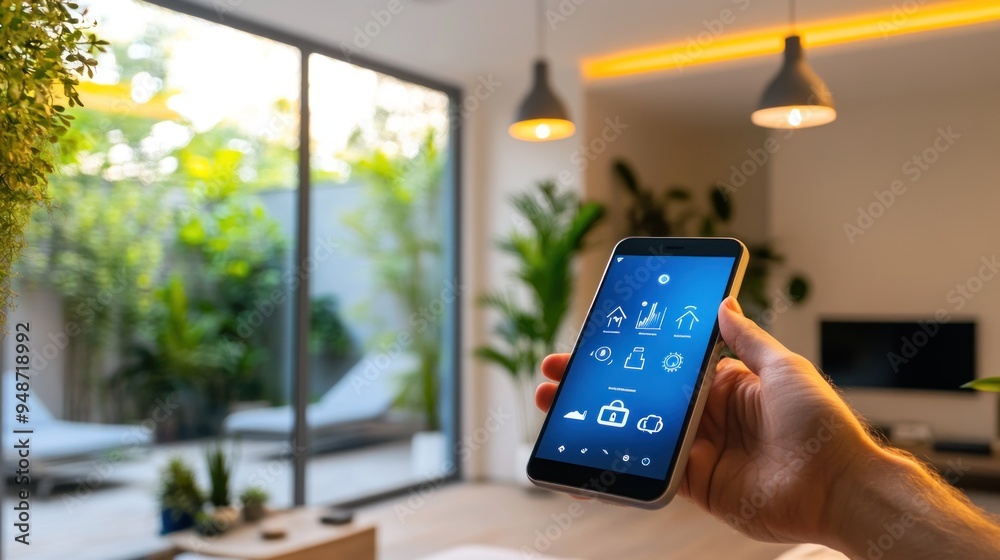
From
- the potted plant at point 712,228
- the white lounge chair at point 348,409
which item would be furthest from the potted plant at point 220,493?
the potted plant at point 712,228

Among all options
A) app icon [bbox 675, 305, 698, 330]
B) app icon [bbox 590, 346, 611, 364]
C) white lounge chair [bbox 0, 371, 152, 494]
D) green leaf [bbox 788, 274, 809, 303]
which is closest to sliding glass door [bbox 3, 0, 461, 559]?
white lounge chair [bbox 0, 371, 152, 494]

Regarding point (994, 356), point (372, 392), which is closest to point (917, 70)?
point (994, 356)

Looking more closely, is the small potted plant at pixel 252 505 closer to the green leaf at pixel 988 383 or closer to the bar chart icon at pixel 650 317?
the bar chart icon at pixel 650 317

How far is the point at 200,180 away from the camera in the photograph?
398 centimetres

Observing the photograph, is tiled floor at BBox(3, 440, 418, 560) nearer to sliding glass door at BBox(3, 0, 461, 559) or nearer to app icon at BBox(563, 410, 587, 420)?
sliding glass door at BBox(3, 0, 461, 559)

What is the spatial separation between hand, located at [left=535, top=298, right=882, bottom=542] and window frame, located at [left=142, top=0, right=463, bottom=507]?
3.47m

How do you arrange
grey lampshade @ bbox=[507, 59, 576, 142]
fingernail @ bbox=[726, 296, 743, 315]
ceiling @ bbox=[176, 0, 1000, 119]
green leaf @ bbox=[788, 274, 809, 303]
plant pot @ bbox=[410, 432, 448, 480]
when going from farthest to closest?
1. green leaf @ bbox=[788, 274, 809, 303]
2. plant pot @ bbox=[410, 432, 448, 480]
3. ceiling @ bbox=[176, 0, 1000, 119]
4. grey lampshade @ bbox=[507, 59, 576, 142]
5. fingernail @ bbox=[726, 296, 743, 315]

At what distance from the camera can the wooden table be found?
2941mm

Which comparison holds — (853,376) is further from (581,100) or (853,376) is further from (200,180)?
(200,180)

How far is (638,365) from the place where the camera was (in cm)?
119

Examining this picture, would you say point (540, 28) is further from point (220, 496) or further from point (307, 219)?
point (220, 496)

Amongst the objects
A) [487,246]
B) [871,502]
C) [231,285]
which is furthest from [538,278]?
[871,502]

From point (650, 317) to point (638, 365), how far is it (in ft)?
0.25

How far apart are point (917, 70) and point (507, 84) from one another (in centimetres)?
244
